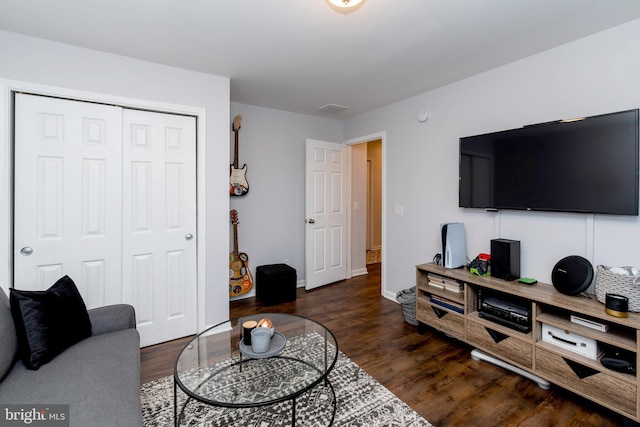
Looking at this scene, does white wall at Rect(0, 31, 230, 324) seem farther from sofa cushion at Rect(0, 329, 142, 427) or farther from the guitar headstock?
sofa cushion at Rect(0, 329, 142, 427)

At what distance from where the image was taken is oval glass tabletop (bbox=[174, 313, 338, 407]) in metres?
1.50

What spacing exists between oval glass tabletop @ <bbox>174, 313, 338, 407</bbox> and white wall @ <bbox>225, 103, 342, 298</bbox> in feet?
6.20

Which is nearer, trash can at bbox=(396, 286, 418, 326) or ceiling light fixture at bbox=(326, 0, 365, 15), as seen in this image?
ceiling light fixture at bbox=(326, 0, 365, 15)

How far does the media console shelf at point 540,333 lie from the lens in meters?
1.66

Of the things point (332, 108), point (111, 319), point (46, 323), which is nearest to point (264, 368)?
point (111, 319)

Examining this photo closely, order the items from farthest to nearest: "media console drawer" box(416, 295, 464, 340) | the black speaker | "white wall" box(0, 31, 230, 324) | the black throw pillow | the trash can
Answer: the trash can < "media console drawer" box(416, 295, 464, 340) < the black speaker < "white wall" box(0, 31, 230, 324) < the black throw pillow

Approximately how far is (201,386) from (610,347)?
2.41 metres

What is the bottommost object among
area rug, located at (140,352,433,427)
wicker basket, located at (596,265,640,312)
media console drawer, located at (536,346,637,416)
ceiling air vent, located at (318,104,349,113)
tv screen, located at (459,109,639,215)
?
area rug, located at (140,352,433,427)

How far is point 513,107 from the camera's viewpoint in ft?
8.30

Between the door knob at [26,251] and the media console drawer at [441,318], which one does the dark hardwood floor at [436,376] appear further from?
the door knob at [26,251]

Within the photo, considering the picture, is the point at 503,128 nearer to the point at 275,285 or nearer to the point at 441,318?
the point at 441,318

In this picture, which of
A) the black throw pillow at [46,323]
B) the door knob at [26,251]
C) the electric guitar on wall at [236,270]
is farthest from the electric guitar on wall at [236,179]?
the black throw pillow at [46,323]

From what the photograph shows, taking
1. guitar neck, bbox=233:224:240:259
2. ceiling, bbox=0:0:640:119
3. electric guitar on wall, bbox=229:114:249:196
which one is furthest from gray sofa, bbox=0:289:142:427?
electric guitar on wall, bbox=229:114:249:196

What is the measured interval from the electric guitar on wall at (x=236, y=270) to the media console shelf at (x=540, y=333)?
2072 millimetres
